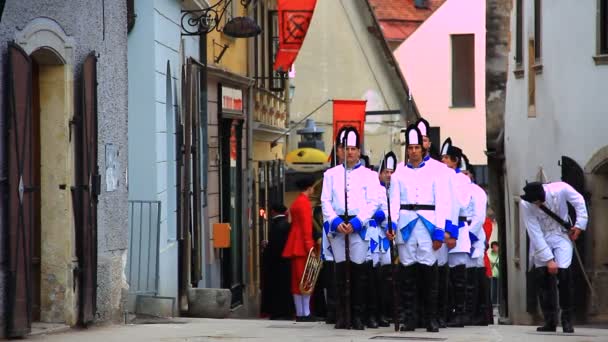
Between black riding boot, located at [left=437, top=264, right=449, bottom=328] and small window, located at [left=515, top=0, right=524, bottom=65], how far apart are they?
16.4m

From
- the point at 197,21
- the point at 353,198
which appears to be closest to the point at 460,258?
the point at 353,198

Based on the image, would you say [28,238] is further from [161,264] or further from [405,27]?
[405,27]

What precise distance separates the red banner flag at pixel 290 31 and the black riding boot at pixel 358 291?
13788 mm

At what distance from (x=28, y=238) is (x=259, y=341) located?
2.29 m

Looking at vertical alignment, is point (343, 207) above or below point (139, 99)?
below

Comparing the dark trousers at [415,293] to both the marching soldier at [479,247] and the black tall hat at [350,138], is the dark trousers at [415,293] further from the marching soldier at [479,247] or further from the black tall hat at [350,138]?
the marching soldier at [479,247]

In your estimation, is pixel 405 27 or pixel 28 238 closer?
pixel 28 238

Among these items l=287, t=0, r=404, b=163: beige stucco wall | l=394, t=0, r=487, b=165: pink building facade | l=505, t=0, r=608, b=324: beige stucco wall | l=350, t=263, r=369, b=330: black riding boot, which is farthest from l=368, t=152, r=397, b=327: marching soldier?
l=394, t=0, r=487, b=165: pink building facade

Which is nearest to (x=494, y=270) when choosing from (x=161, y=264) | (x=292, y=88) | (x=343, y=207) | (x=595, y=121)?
(x=292, y=88)

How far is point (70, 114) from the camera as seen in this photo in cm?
1591

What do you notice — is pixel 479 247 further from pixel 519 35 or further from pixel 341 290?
pixel 519 35

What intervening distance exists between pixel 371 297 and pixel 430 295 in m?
0.93

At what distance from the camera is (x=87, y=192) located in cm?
1633

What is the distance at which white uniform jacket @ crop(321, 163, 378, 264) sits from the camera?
17109 millimetres
